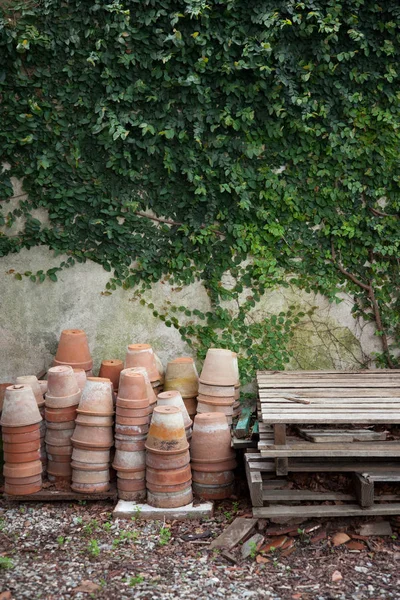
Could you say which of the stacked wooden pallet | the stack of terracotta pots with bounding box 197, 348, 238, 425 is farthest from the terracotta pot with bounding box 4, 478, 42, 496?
the stacked wooden pallet

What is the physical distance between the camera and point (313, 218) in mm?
6371

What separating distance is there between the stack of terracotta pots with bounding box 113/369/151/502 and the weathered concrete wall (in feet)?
3.88

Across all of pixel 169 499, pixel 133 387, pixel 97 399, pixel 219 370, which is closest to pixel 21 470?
pixel 97 399

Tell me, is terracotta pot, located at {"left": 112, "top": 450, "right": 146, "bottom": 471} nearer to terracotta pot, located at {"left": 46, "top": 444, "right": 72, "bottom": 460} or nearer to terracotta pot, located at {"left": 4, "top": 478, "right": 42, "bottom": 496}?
terracotta pot, located at {"left": 46, "top": 444, "right": 72, "bottom": 460}

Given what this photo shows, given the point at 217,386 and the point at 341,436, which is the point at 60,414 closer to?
the point at 217,386

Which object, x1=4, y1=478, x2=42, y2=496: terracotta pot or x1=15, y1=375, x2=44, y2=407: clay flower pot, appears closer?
x1=4, y1=478, x2=42, y2=496: terracotta pot

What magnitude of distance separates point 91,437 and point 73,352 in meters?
0.97

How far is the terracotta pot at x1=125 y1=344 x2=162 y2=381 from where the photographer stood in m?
5.88

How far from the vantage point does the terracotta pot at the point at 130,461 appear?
5.34 meters

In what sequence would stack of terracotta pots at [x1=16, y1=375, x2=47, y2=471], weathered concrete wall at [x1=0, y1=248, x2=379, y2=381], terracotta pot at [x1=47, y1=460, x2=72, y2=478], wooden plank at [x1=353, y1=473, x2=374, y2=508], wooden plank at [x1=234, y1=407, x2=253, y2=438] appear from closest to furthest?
wooden plank at [x1=353, y1=473, x2=374, y2=508] → wooden plank at [x1=234, y1=407, x2=253, y2=438] → terracotta pot at [x1=47, y1=460, x2=72, y2=478] → stack of terracotta pots at [x1=16, y1=375, x2=47, y2=471] → weathered concrete wall at [x1=0, y1=248, x2=379, y2=381]

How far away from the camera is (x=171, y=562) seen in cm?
451

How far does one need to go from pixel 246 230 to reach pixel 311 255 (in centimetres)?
68

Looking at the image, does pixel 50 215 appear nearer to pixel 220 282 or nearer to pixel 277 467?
pixel 220 282

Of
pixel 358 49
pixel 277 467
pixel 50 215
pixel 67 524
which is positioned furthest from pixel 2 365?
pixel 358 49
